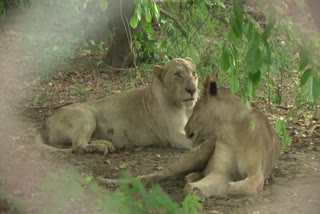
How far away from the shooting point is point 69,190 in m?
2.70

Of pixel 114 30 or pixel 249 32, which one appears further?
pixel 114 30

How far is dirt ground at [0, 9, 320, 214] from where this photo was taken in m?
4.55

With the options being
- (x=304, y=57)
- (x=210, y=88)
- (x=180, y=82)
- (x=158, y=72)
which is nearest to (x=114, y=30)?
(x=158, y=72)

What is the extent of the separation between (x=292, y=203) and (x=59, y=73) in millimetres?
6677

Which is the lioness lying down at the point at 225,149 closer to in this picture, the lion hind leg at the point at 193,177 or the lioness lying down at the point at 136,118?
the lion hind leg at the point at 193,177

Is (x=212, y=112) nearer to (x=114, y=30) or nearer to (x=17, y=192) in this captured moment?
(x=17, y=192)

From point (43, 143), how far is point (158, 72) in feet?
5.41

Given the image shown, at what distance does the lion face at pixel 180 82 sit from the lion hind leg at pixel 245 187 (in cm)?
226

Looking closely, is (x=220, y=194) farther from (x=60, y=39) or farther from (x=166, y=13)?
(x=60, y=39)

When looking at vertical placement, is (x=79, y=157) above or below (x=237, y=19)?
below

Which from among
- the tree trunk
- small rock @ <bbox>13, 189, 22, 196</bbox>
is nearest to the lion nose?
small rock @ <bbox>13, 189, 22, 196</bbox>

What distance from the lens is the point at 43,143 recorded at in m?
7.11

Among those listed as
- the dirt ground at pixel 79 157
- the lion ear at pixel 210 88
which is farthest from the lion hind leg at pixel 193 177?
the lion ear at pixel 210 88

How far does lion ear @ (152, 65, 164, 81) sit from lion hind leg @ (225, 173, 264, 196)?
278 centimetres
